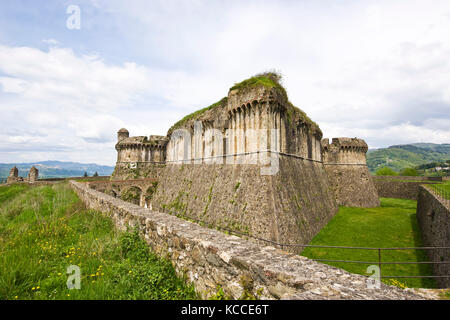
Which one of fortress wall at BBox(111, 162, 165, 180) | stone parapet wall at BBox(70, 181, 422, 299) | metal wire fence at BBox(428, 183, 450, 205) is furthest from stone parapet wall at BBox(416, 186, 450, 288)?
fortress wall at BBox(111, 162, 165, 180)

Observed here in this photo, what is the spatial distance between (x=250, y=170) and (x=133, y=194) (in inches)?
978

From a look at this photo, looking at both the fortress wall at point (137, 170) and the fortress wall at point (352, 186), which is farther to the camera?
the fortress wall at point (137, 170)

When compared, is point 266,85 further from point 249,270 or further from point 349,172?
point 349,172

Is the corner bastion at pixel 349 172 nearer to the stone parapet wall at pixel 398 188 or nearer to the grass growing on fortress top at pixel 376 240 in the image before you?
the grass growing on fortress top at pixel 376 240

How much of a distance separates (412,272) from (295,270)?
15.5 m

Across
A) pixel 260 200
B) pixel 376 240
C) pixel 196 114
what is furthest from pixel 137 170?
pixel 376 240

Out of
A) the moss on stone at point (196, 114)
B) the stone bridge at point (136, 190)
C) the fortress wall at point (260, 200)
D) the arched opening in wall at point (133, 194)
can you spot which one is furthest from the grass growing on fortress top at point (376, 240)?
the arched opening in wall at point (133, 194)

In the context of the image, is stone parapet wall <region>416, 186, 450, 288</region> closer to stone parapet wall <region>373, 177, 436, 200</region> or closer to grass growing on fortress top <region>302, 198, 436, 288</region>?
grass growing on fortress top <region>302, 198, 436, 288</region>

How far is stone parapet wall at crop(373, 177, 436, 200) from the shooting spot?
1565 inches

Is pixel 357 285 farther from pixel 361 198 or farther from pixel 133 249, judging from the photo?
pixel 361 198

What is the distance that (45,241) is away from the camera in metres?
6.39

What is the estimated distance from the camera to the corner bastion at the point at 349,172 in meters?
33.9

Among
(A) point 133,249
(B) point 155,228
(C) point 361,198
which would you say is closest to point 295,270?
(B) point 155,228

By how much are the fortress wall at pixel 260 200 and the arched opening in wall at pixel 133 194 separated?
1260cm
